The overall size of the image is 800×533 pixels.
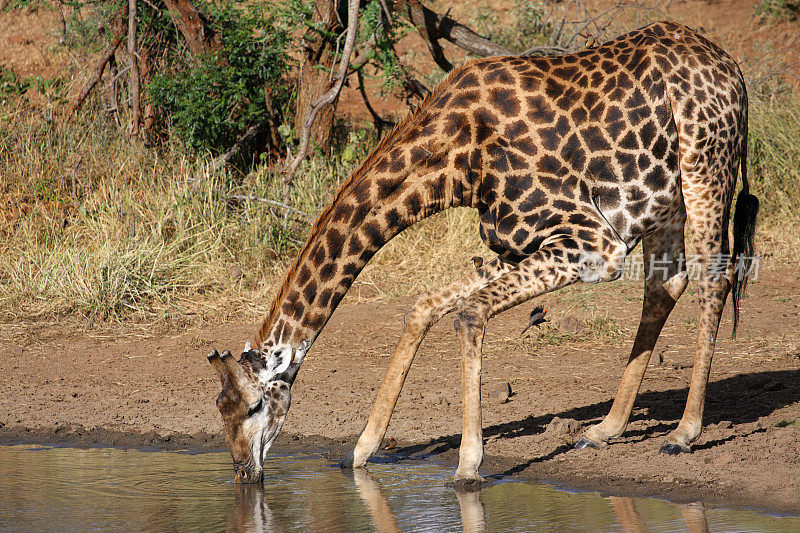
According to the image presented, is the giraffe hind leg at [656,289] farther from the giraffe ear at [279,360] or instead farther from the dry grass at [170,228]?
the dry grass at [170,228]

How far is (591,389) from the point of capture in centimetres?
631

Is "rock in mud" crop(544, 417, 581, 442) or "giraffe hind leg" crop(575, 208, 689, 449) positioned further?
"giraffe hind leg" crop(575, 208, 689, 449)

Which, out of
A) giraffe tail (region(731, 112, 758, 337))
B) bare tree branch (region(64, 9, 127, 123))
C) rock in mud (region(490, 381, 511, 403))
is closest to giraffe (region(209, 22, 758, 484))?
giraffe tail (region(731, 112, 758, 337))

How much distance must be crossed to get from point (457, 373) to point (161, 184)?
14.2 ft

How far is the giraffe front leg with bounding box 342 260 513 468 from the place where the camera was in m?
5.02

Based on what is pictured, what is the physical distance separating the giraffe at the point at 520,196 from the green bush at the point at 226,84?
18.5 feet

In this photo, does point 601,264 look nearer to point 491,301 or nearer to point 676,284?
point 491,301

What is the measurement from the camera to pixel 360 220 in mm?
4766

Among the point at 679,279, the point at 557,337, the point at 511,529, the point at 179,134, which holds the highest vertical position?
the point at 179,134

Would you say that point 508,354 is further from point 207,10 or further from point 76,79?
point 76,79

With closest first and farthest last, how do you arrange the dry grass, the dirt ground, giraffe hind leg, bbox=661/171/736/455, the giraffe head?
the giraffe head, the dirt ground, giraffe hind leg, bbox=661/171/736/455, the dry grass

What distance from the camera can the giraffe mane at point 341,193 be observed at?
4.73m

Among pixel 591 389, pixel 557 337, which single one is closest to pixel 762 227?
pixel 557 337

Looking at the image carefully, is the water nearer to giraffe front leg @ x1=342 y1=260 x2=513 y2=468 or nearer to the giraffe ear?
giraffe front leg @ x1=342 y1=260 x2=513 y2=468
